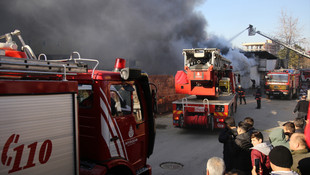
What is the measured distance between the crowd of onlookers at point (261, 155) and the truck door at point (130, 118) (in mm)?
1310

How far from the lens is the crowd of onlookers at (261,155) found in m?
2.26

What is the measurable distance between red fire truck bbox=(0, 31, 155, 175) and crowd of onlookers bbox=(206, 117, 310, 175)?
1274mm

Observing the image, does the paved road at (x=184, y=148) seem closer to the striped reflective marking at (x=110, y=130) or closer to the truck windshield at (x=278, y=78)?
the striped reflective marking at (x=110, y=130)

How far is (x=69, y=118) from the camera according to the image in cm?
239

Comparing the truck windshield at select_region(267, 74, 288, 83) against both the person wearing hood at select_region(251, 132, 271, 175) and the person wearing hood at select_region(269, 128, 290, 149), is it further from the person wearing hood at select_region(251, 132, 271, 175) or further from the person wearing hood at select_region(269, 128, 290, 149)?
the person wearing hood at select_region(251, 132, 271, 175)

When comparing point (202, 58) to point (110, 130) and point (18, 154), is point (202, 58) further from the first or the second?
point (18, 154)

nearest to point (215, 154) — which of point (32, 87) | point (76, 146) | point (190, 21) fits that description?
point (76, 146)

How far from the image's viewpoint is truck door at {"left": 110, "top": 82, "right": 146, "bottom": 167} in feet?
10.7

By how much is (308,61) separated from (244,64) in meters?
A: 36.3

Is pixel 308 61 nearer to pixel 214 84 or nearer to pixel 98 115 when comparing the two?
pixel 214 84

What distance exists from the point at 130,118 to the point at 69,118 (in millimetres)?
1155

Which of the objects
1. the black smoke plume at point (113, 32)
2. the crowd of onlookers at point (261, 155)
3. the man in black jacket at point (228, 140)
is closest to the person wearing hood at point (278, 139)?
the crowd of onlookers at point (261, 155)

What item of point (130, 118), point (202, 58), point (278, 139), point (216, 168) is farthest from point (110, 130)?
point (202, 58)

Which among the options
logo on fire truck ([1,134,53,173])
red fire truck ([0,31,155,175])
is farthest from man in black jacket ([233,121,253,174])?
logo on fire truck ([1,134,53,173])
